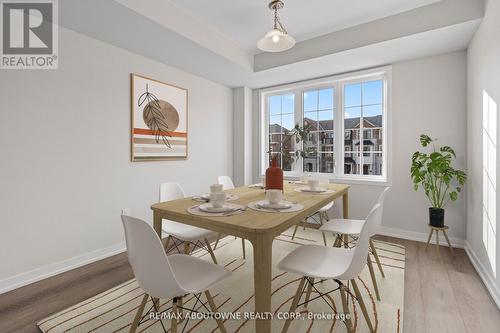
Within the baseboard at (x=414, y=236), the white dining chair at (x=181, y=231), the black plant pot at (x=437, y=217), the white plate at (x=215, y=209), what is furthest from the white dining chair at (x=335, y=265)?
the baseboard at (x=414, y=236)

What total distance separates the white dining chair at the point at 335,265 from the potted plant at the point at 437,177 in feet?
5.90

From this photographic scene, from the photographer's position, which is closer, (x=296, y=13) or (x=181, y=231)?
(x=181, y=231)

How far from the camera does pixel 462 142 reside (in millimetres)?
2879

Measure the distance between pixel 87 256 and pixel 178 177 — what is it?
1.40 meters

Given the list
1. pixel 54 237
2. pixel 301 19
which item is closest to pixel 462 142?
pixel 301 19

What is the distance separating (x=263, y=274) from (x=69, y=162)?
226cm

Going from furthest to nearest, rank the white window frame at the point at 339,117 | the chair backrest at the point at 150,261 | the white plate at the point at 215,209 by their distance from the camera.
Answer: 1. the white window frame at the point at 339,117
2. the white plate at the point at 215,209
3. the chair backrest at the point at 150,261

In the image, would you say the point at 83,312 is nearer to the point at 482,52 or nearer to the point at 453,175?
the point at 453,175

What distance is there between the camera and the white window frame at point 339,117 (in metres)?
3.31

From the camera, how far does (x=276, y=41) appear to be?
6.80 feet

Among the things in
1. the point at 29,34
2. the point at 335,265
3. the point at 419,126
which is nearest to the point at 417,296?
the point at 335,265

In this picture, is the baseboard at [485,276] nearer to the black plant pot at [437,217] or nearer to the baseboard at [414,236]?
the baseboard at [414,236]

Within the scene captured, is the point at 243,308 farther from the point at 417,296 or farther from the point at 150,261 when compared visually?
the point at 417,296

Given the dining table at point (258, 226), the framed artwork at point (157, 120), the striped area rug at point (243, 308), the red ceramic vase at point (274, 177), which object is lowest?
the striped area rug at point (243, 308)
